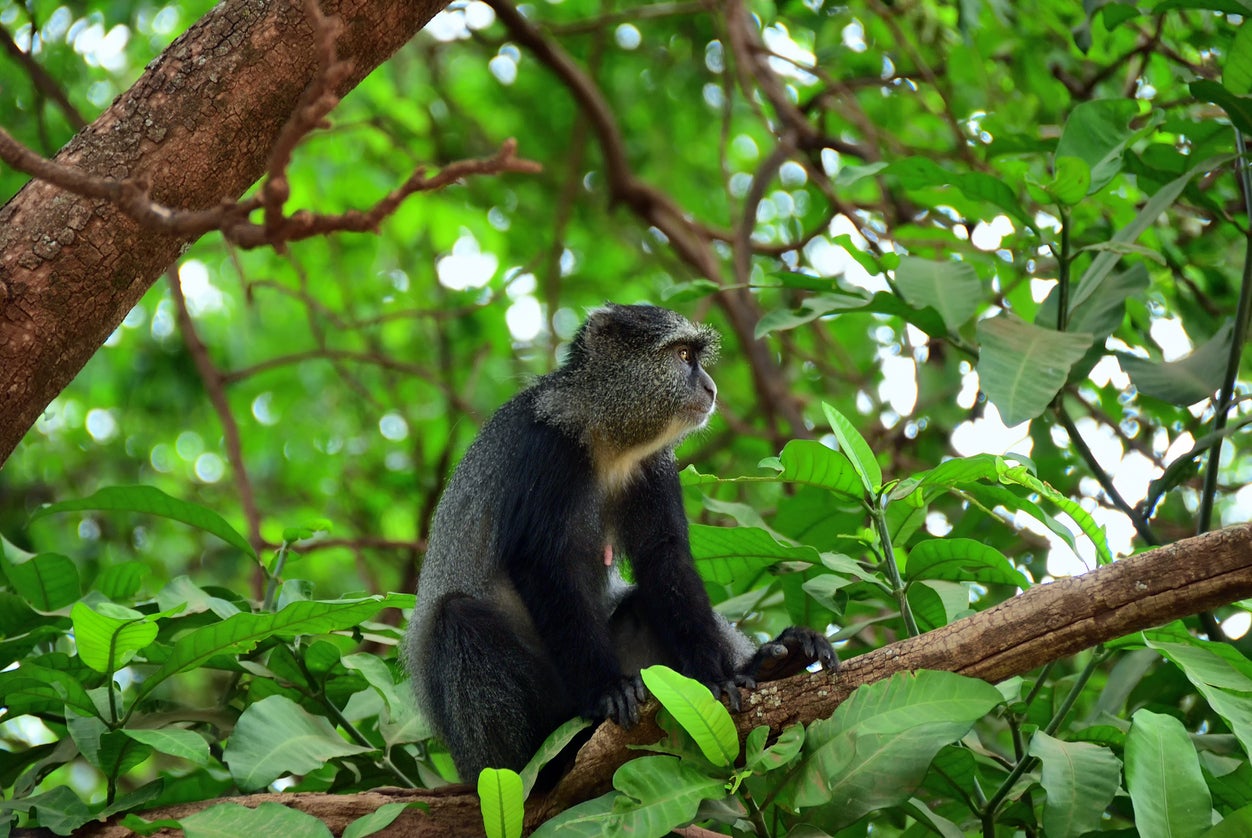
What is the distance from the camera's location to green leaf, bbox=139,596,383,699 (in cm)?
354

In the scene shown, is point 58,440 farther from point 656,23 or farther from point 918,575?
point 918,575

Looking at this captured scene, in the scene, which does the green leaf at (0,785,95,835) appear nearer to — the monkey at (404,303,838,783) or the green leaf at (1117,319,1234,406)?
the monkey at (404,303,838,783)

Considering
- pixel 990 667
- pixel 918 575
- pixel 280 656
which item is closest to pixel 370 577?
pixel 280 656

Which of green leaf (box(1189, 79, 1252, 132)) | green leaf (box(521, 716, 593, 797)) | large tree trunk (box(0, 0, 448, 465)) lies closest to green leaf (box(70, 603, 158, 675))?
large tree trunk (box(0, 0, 448, 465))

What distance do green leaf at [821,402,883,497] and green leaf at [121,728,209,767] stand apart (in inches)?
81.3

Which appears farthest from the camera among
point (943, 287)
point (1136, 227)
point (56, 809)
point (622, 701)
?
point (943, 287)

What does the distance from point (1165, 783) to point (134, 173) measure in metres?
3.07

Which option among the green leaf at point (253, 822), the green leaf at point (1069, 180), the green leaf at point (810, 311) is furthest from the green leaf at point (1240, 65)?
the green leaf at point (253, 822)

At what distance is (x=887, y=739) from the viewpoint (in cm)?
310

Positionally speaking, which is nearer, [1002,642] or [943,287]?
[1002,642]

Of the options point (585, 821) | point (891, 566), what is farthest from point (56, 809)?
point (891, 566)

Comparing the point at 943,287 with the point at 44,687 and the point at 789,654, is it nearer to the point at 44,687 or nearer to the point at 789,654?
the point at 789,654

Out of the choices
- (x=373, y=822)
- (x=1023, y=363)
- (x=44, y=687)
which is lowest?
(x=373, y=822)

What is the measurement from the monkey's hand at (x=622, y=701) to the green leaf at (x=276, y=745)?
80 cm
